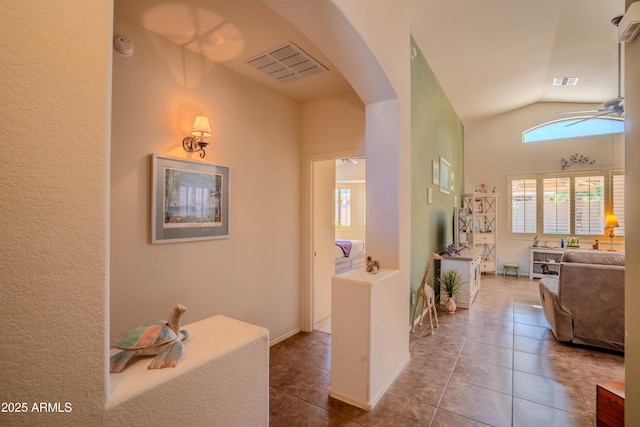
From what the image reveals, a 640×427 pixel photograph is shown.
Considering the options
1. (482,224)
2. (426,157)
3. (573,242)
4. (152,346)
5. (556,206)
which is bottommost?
(573,242)

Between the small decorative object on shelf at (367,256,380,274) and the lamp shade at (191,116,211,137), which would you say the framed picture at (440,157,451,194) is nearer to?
the small decorative object on shelf at (367,256,380,274)

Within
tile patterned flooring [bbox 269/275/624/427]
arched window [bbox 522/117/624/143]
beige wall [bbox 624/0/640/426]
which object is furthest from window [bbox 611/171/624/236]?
beige wall [bbox 624/0/640/426]

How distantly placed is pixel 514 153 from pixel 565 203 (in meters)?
1.47

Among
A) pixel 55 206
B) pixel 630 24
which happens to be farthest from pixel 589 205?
pixel 55 206

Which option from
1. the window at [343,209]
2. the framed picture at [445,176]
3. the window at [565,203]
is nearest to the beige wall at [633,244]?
the framed picture at [445,176]

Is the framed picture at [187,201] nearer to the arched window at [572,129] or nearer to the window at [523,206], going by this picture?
the arched window at [572,129]

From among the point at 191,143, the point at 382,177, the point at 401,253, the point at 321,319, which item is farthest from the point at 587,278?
the point at 191,143

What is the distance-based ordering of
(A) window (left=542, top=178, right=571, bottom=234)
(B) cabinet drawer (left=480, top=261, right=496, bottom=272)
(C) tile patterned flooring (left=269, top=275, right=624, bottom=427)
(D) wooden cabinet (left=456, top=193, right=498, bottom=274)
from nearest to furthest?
(C) tile patterned flooring (left=269, top=275, right=624, bottom=427) < (A) window (left=542, top=178, right=571, bottom=234) < (D) wooden cabinet (left=456, top=193, right=498, bottom=274) < (B) cabinet drawer (left=480, top=261, right=496, bottom=272)

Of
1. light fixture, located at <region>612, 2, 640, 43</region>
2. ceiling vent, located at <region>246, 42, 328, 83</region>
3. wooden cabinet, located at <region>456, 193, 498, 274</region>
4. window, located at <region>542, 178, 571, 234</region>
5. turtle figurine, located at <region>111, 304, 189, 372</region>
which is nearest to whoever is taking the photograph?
turtle figurine, located at <region>111, 304, 189, 372</region>

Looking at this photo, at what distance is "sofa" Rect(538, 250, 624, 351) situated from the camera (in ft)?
9.33

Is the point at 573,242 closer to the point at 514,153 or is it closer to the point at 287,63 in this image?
the point at 514,153

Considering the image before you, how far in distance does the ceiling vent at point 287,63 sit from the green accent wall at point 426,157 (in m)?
1.35

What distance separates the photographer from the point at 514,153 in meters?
6.61

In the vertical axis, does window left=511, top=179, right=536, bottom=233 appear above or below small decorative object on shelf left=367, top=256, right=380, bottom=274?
above
